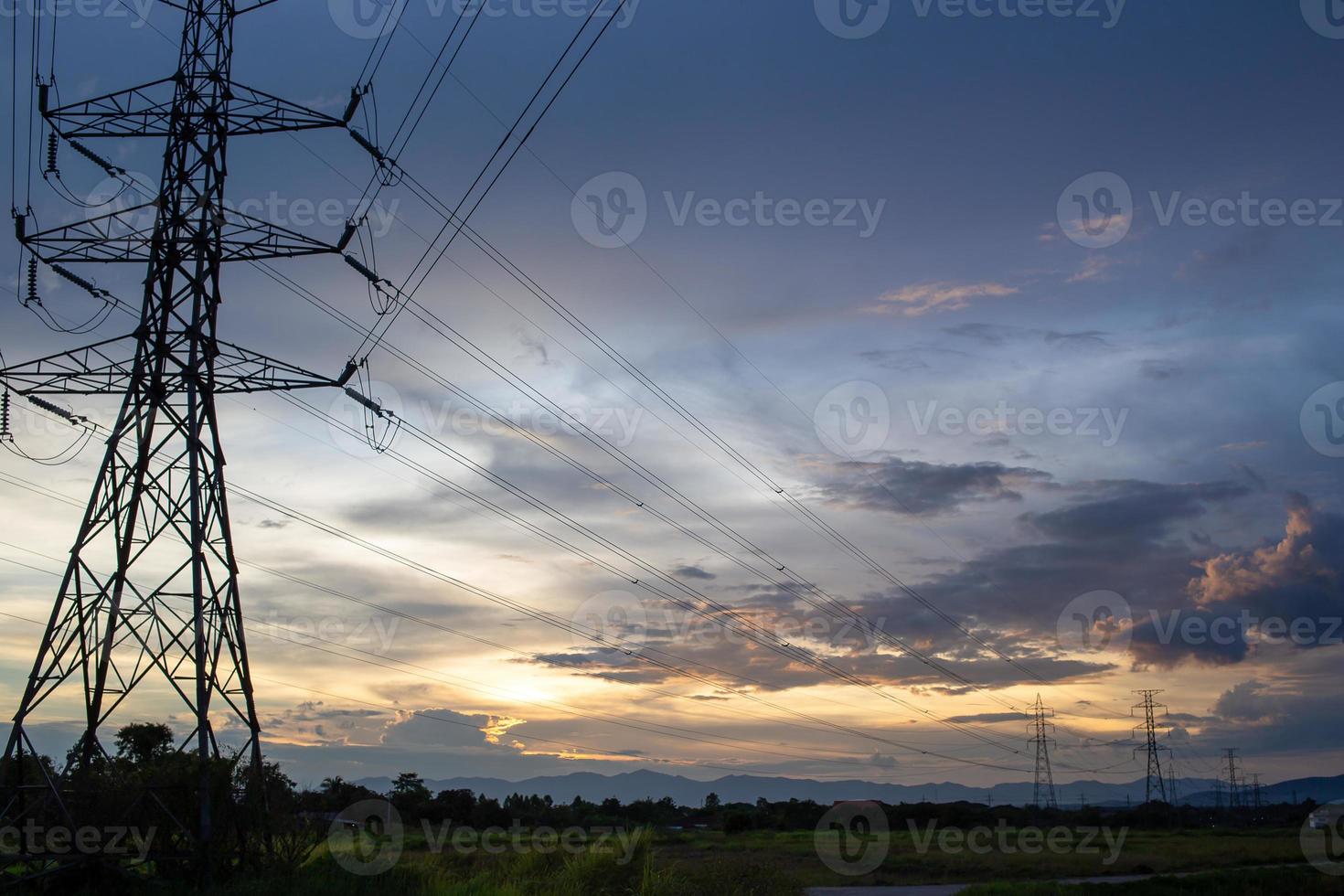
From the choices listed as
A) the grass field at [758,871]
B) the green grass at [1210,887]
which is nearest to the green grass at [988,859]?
the grass field at [758,871]

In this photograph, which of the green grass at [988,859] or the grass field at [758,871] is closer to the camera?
the grass field at [758,871]

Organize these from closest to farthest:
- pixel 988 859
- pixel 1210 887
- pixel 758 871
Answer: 1. pixel 758 871
2. pixel 1210 887
3. pixel 988 859

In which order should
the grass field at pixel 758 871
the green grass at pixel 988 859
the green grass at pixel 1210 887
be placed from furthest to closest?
the green grass at pixel 988 859 → the green grass at pixel 1210 887 → the grass field at pixel 758 871

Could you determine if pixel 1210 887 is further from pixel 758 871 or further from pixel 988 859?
pixel 758 871

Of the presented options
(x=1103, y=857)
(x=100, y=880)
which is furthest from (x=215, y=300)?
(x=1103, y=857)

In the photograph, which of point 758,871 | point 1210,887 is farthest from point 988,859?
point 758,871

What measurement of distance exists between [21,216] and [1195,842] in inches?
4052

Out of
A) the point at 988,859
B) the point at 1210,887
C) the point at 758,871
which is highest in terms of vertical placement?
the point at 758,871

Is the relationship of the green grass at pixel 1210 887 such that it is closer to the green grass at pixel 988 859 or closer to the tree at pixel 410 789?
the green grass at pixel 988 859

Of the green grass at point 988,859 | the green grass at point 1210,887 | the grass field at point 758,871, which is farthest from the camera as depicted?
the green grass at point 988,859

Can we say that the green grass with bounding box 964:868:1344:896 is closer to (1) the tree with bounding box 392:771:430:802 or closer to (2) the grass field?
(2) the grass field

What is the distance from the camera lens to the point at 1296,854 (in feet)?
241

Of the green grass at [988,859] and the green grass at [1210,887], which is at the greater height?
the green grass at [1210,887]

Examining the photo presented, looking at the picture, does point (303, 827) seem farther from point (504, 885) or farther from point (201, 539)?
point (201, 539)
